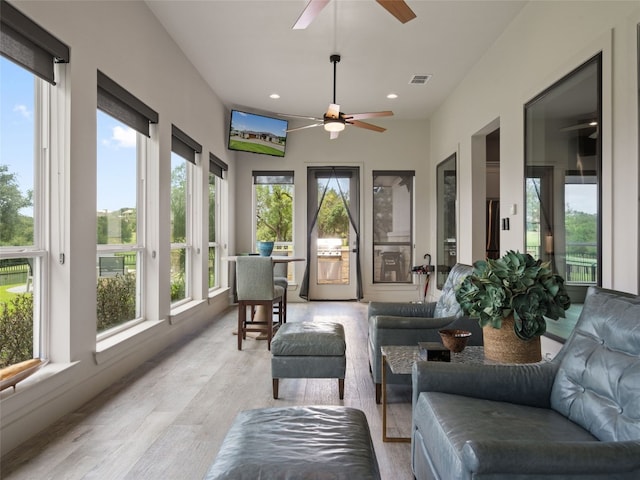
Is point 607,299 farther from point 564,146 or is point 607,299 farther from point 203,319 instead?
point 203,319

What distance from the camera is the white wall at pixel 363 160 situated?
7582 millimetres

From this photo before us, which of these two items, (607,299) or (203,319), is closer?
(607,299)

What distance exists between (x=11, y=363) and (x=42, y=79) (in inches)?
67.1

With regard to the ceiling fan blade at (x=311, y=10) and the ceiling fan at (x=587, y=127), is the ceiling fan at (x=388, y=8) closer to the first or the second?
the ceiling fan blade at (x=311, y=10)

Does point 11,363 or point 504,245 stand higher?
point 504,245

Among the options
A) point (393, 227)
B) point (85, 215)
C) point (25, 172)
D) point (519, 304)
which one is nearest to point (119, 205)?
point (85, 215)

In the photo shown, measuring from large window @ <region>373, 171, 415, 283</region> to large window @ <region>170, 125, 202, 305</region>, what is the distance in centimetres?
349

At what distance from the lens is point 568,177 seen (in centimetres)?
321

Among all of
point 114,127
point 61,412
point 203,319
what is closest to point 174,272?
point 203,319

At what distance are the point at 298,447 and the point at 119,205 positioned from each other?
294 cm

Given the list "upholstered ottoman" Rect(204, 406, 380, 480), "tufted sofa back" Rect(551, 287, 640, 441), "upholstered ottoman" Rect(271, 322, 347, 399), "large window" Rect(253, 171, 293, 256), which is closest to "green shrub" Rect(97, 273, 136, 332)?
"upholstered ottoman" Rect(271, 322, 347, 399)

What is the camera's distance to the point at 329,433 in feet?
4.98

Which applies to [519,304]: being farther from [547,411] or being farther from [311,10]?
[311,10]

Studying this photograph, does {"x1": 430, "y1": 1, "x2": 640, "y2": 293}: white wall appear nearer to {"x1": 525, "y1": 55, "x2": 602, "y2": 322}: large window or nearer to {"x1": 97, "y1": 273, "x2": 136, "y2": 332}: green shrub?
{"x1": 525, "y1": 55, "x2": 602, "y2": 322}: large window
